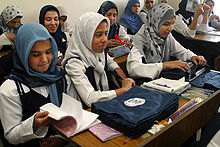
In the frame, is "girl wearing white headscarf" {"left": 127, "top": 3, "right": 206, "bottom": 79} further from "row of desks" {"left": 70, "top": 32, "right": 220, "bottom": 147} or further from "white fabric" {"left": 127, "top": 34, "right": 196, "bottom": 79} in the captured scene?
"row of desks" {"left": 70, "top": 32, "right": 220, "bottom": 147}

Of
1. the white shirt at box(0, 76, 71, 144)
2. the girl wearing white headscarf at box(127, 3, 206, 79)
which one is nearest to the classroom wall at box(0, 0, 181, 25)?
the girl wearing white headscarf at box(127, 3, 206, 79)

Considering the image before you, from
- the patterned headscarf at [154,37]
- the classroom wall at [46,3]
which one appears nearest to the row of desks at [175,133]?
the patterned headscarf at [154,37]

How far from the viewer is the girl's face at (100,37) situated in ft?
5.57

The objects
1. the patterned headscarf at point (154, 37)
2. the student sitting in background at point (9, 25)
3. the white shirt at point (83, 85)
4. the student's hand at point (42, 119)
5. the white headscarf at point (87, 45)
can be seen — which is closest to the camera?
the student's hand at point (42, 119)

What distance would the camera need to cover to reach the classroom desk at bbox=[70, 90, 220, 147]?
926mm

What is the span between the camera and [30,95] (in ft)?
4.24

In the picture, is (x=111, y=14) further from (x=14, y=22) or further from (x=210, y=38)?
(x=210, y=38)

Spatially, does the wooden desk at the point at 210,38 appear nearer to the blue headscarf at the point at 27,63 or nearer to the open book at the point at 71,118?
the blue headscarf at the point at 27,63

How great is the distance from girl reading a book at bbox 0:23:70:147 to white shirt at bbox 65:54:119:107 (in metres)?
0.12

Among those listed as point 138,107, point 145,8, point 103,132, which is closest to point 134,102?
point 138,107

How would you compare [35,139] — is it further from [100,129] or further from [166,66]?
[166,66]

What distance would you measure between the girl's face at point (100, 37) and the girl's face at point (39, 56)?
0.43 m

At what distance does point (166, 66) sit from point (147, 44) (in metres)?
0.38

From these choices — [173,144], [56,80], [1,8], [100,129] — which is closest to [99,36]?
[56,80]
